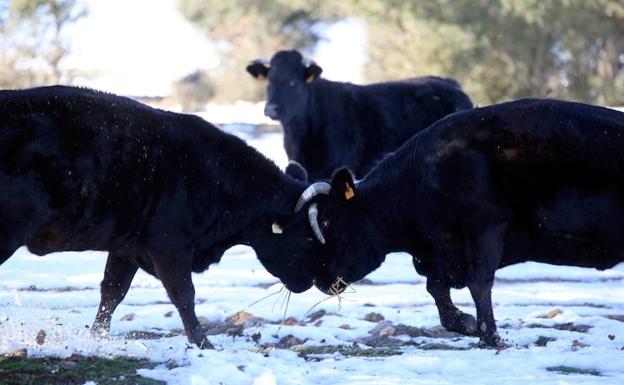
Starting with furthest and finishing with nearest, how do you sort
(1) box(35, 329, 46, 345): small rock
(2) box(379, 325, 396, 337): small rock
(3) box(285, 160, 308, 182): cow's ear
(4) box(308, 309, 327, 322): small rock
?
(4) box(308, 309, 327, 322): small rock
(3) box(285, 160, 308, 182): cow's ear
(2) box(379, 325, 396, 337): small rock
(1) box(35, 329, 46, 345): small rock

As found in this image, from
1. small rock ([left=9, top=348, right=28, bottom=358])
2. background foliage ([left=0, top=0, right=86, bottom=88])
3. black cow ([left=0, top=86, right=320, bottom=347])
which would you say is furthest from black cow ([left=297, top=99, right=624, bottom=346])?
background foliage ([left=0, top=0, right=86, bottom=88])

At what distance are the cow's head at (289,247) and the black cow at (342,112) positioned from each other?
21.0ft

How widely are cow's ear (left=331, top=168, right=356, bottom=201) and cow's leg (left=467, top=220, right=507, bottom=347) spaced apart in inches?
43.7

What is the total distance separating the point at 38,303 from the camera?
10453 millimetres

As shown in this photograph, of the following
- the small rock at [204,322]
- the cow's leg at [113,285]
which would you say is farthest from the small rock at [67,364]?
the small rock at [204,322]

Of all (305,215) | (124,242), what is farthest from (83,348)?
(305,215)

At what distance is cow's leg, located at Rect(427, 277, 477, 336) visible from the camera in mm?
8547

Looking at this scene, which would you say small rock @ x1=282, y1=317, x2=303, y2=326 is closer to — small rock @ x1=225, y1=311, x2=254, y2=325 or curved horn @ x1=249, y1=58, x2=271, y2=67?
small rock @ x1=225, y1=311, x2=254, y2=325

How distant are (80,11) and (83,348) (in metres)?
30.5

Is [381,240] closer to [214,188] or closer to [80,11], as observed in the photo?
[214,188]

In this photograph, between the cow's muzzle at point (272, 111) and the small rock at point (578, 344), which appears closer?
the small rock at point (578, 344)

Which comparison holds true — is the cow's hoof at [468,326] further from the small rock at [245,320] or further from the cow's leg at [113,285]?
the cow's leg at [113,285]

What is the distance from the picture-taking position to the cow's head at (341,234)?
8758 mm

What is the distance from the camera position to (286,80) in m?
16.2
